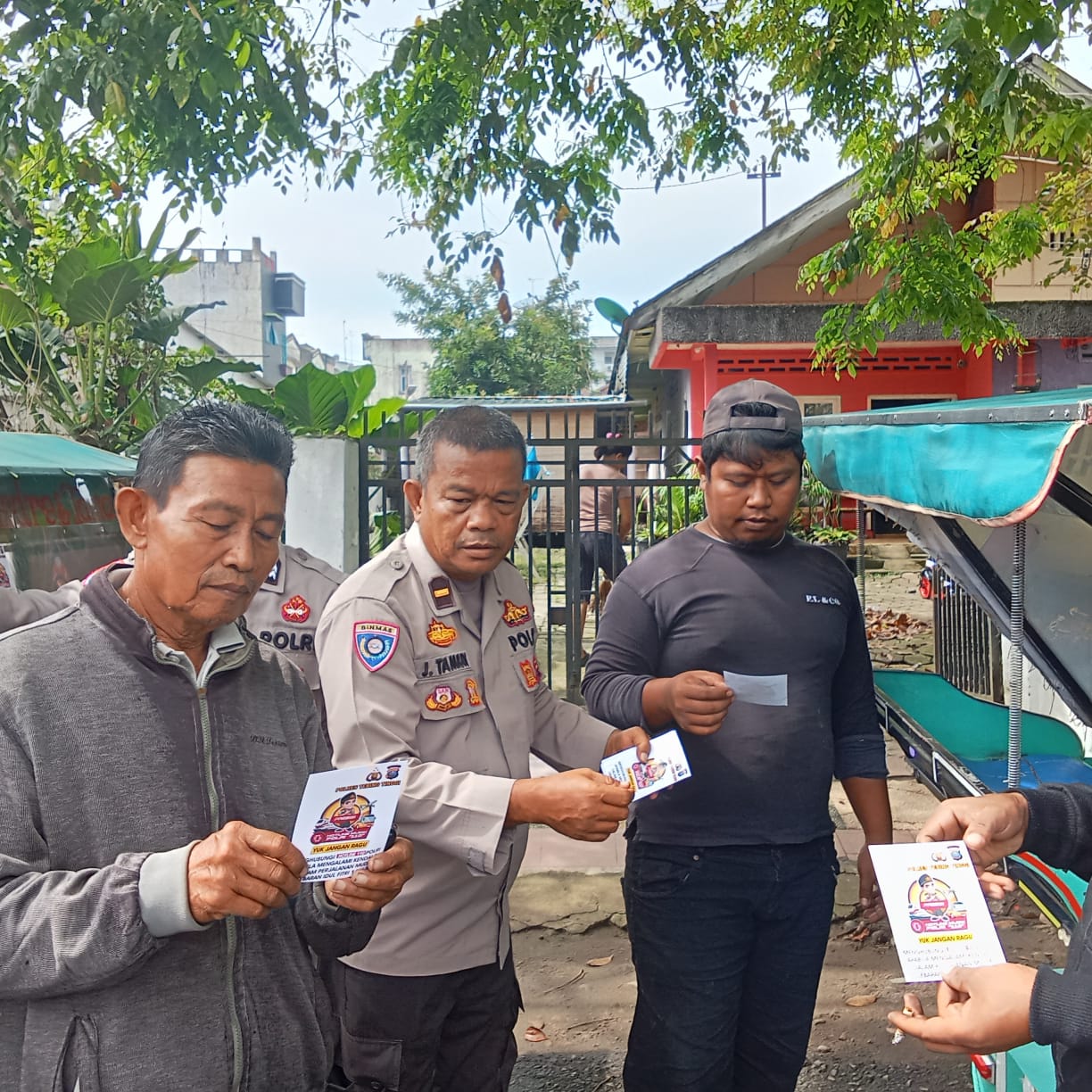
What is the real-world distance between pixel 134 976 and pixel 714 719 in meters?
1.37

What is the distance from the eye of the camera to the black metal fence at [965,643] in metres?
6.53

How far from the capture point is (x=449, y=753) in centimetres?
217

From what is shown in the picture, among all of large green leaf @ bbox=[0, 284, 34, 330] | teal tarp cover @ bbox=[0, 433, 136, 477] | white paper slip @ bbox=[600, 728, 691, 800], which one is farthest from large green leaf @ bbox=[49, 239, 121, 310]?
white paper slip @ bbox=[600, 728, 691, 800]

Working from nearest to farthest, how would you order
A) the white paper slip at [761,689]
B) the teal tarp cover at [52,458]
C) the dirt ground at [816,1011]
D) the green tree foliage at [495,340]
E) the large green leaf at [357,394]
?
the white paper slip at [761,689]
the dirt ground at [816,1011]
the teal tarp cover at [52,458]
the large green leaf at [357,394]
the green tree foliage at [495,340]

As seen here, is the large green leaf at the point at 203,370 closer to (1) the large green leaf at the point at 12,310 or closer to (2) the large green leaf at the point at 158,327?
(2) the large green leaf at the point at 158,327

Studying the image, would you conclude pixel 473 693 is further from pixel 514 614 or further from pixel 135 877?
pixel 135 877

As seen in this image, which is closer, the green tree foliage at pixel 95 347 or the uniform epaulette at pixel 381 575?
the uniform epaulette at pixel 381 575

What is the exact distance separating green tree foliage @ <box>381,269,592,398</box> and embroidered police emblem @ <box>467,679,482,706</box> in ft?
90.4

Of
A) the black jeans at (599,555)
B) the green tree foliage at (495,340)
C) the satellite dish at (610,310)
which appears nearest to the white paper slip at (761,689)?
the black jeans at (599,555)

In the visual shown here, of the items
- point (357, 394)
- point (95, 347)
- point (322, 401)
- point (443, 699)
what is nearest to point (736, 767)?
point (443, 699)

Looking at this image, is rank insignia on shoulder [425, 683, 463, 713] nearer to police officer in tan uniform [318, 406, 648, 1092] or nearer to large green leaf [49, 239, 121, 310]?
police officer in tan uniform [318, 406, 648, 1092]

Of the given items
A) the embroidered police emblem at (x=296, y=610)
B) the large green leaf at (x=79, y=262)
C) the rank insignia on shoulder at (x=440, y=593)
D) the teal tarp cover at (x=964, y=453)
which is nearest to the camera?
the teal tarp cover at (x=964, y=453)

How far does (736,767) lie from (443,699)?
0.76 m

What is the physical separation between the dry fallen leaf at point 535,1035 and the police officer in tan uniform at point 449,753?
1.43m
